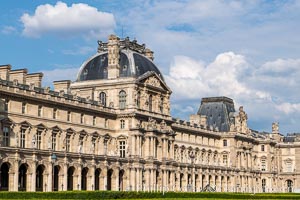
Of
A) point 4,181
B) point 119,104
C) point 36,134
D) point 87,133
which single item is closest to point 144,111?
point 119,104

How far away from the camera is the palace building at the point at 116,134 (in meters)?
89.3

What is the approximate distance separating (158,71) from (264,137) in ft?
206

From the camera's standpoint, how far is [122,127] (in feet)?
372

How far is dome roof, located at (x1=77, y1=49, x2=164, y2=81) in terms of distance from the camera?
115562 mm

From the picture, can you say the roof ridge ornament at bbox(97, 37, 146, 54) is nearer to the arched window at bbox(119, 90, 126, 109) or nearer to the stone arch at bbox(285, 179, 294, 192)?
the arched window at bbox(119, 90, 126, 109)

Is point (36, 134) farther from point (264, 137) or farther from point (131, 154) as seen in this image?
point (264, 137)

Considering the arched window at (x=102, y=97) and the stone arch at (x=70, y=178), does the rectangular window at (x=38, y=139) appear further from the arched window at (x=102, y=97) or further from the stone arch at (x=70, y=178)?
the arched window at (x=102, y=97)

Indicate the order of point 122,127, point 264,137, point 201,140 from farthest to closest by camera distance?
point 264,137 < point 201,140 < point 122,127

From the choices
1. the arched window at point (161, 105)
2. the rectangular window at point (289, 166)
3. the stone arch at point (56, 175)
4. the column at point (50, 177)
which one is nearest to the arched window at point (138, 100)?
the arched window at point (161, 105)

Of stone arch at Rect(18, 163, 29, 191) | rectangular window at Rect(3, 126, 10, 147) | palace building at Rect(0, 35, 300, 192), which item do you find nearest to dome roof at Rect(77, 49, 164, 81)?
palace building at Rect(0, 35, 300, 192)

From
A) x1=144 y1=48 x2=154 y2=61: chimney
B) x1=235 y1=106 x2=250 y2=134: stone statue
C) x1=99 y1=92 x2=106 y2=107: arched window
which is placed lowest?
x1=235 y1=106 x2=250 y2=134: stone statue

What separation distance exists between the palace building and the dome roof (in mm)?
195

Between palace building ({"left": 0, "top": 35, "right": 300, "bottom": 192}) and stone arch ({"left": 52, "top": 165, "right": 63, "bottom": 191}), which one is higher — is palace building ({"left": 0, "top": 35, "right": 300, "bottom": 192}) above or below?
above

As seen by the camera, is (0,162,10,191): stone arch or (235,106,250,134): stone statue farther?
(235,106,250,134): stone statue
